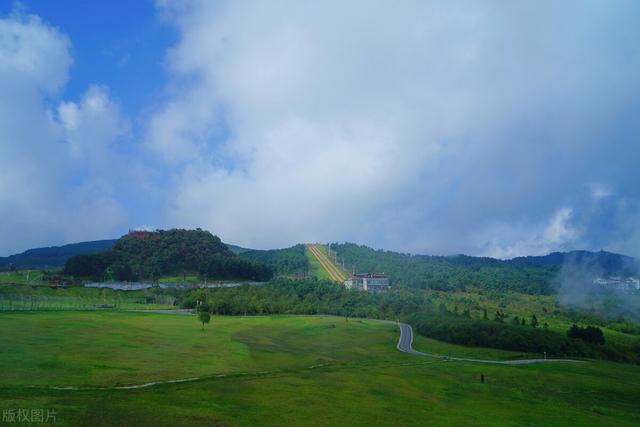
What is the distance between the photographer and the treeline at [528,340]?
129 m

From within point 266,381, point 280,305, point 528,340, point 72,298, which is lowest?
point 528,340

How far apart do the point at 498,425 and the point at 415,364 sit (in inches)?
1719

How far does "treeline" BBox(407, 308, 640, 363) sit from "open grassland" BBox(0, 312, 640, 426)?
12.0 m

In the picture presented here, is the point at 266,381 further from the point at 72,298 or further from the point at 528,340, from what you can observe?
the point at 72,298

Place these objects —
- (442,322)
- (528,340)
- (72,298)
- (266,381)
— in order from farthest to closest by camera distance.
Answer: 1. (72,298)
2. (442,322)
3. (528,340)
4. (266,381)

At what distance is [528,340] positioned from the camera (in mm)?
129875

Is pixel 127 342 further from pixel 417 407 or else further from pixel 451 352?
pixel 451 352

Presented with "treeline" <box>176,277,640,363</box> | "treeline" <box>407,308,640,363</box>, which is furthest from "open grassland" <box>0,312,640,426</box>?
"treeline" <box>176,277,640,363</box>

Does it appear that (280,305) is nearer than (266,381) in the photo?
No

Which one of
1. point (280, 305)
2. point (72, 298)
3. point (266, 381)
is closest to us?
point (266, 381)

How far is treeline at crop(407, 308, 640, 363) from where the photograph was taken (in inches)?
5084

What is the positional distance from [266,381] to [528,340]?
91327mm

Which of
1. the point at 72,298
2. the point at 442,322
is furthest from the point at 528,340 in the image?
the point at 72,298

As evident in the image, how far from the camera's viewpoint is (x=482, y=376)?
80.7 meters
